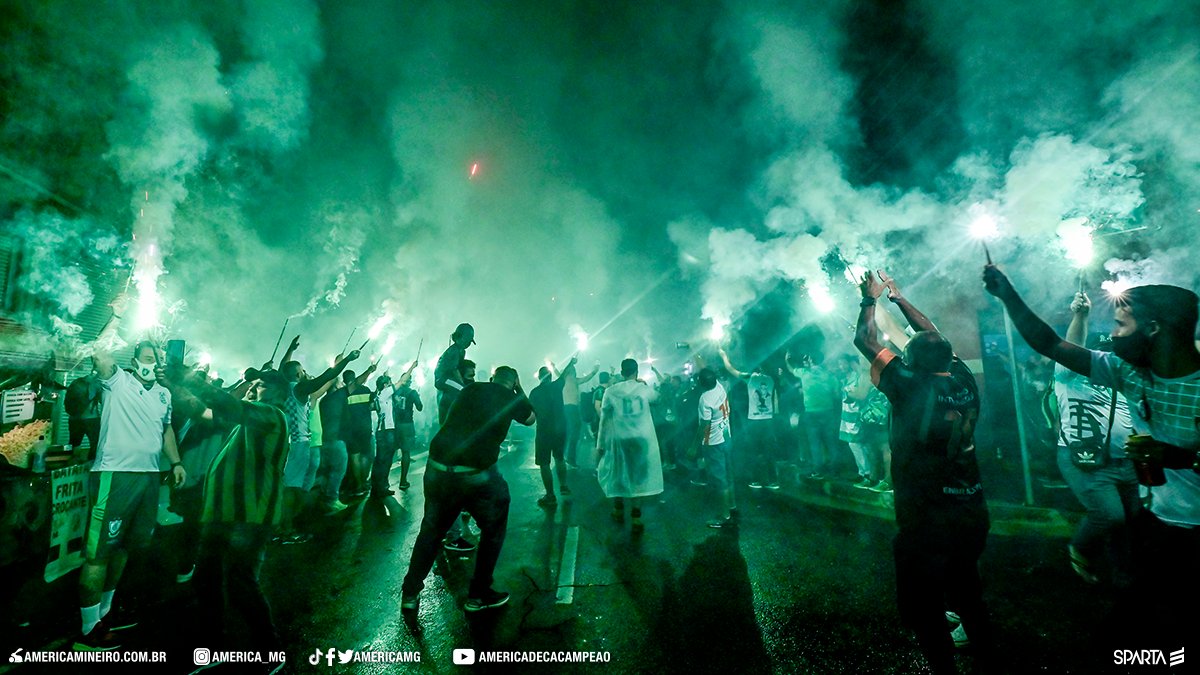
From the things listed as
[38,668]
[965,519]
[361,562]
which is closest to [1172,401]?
[965,519]

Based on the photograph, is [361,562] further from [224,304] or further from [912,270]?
[224,304]

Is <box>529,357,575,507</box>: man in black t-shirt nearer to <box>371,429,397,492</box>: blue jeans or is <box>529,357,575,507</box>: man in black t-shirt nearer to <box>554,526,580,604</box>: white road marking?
<box>554,526,580,604</box>: white road marking

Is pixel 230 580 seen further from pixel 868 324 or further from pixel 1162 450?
pixel 1162 450

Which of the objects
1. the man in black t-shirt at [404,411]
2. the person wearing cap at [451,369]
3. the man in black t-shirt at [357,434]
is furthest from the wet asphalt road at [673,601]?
the man in black t-shirt at [404,411]

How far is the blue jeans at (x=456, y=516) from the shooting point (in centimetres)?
385

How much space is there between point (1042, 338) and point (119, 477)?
22.5 ft

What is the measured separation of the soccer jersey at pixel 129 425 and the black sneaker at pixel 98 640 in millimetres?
1211

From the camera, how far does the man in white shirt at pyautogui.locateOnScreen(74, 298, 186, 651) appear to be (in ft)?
11.7

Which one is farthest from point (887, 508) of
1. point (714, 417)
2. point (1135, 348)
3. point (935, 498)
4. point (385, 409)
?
point (385, 409)

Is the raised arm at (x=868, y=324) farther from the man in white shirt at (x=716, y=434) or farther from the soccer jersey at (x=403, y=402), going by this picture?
the soccer jersey at (x=403, y=402)

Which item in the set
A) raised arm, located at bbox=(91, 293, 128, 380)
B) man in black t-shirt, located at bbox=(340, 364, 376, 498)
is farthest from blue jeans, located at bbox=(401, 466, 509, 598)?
man in black t-shirt, located at bbox=(340, 364, 376, 498)

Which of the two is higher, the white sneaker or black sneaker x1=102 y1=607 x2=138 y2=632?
black sneaker x1=102 y1=607 x2=138 y2=632

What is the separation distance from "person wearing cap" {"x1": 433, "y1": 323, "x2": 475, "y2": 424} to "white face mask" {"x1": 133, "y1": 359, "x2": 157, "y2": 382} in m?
2.58

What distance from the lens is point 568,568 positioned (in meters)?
4.78
